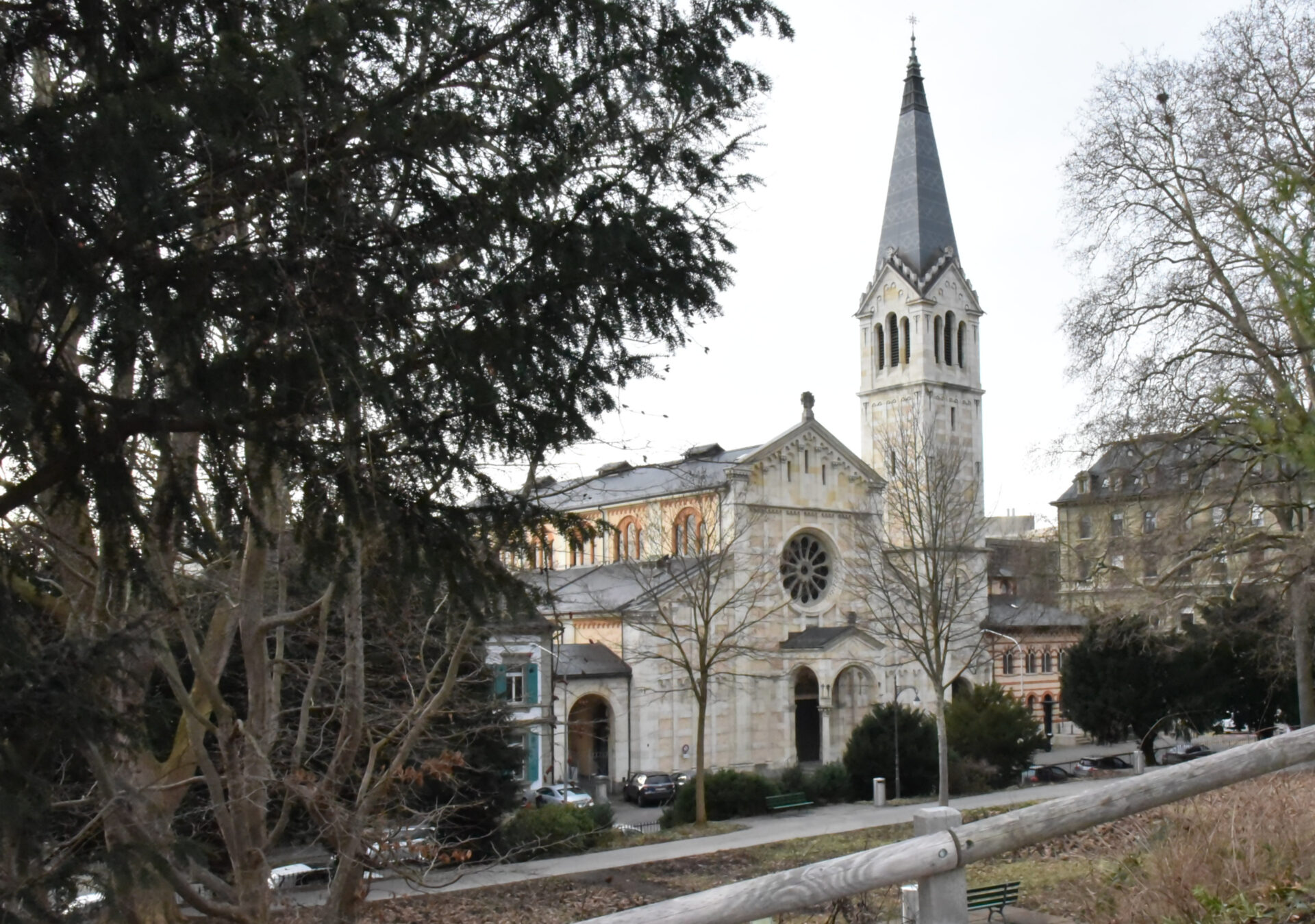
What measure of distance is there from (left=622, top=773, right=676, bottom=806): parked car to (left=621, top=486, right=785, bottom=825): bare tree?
1062 millimetres

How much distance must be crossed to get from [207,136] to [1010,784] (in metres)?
36.8

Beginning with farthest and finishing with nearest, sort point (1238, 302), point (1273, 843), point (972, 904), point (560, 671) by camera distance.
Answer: point (560, 671), point (1238, 302), point (972, 904), point (1273, 843)

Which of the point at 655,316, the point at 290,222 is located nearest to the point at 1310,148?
the point at 655,316

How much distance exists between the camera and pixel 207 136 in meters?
5.16

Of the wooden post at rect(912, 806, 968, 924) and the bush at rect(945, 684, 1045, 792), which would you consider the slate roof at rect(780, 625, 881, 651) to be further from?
the wooden post at rect(912, 806, 968, 924)

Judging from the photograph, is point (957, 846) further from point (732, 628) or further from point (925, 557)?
point (732, 628)

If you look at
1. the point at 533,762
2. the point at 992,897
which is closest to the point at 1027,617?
the point at 533,762

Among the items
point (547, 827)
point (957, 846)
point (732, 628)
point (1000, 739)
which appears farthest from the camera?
point (732, 628)

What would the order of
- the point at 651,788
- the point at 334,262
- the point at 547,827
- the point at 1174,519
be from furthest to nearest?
the point at 651,788 → the point at 547,827 → the point at 1174,519 → the point at 334,262

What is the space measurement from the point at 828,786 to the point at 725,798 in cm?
388

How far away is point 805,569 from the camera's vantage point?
4641 cm

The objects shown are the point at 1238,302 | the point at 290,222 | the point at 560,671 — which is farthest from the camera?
the point at 560,671

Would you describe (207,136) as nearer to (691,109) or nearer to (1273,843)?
(691,109)

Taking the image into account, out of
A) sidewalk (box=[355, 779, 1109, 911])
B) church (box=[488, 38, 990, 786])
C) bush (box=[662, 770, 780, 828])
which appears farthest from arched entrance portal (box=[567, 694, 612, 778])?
sidewalk (box=[355, 779, 1109, 911])
